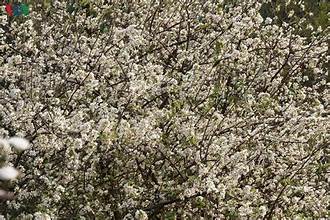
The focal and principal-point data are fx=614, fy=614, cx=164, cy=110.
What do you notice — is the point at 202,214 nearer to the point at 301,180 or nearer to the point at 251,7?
the point at 301,180

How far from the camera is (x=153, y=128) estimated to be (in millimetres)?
5469

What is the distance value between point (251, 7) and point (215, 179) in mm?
3923

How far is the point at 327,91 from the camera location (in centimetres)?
853

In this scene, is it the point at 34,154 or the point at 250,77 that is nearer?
the point at 34,154

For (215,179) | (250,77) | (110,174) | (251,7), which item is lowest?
(215,179)

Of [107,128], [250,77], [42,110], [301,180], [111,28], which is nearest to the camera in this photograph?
[107,128]

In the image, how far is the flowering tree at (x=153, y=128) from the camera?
16.2ft

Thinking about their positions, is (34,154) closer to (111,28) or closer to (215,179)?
(215,179)

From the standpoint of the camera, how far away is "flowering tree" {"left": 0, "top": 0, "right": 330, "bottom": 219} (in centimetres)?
495

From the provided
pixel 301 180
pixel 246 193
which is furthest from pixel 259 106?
pixel 246 193

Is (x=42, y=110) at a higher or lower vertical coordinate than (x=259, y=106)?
lower

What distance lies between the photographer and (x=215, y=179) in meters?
4.91

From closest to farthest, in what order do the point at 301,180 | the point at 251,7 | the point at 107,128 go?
the point at 107,128, the point at 301,180, the point at 251,7

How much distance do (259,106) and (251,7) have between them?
2.31 meters
